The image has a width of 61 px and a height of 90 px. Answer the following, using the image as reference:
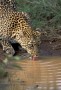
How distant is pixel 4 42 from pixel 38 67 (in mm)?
1365

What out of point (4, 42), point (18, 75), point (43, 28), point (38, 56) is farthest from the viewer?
point (43, 28)

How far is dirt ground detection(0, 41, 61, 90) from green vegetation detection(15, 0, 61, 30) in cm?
70

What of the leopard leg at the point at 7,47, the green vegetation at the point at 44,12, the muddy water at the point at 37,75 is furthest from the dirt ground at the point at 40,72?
the green vegetation at the point at 44,12

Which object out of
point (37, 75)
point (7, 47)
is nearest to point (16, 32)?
point (7, 47)

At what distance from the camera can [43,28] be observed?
29.5 ft

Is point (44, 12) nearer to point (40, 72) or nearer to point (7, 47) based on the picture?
point (7, 47)

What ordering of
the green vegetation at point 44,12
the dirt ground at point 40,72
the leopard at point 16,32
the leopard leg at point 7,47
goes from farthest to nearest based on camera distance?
the green vegetation at point 44,12 → the leopard leg at point 7,47 → the leopard at point 16,32 → the dirt ground at point 40,72

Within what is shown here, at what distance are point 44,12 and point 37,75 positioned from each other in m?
3.11

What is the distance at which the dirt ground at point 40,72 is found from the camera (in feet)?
17.4

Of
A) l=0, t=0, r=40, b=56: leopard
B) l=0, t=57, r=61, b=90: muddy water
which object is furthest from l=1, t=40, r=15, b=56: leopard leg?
l=0, t=57, r=61, b=90: muddy water

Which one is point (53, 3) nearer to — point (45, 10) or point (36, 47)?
point (45, 10)

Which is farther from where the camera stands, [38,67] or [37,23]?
[37,23]

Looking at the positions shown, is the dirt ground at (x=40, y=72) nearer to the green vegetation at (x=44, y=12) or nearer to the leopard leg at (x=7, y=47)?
the leopard leg at (x=7, y=47)

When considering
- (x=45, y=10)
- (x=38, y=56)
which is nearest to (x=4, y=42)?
(x=38, y=56)
